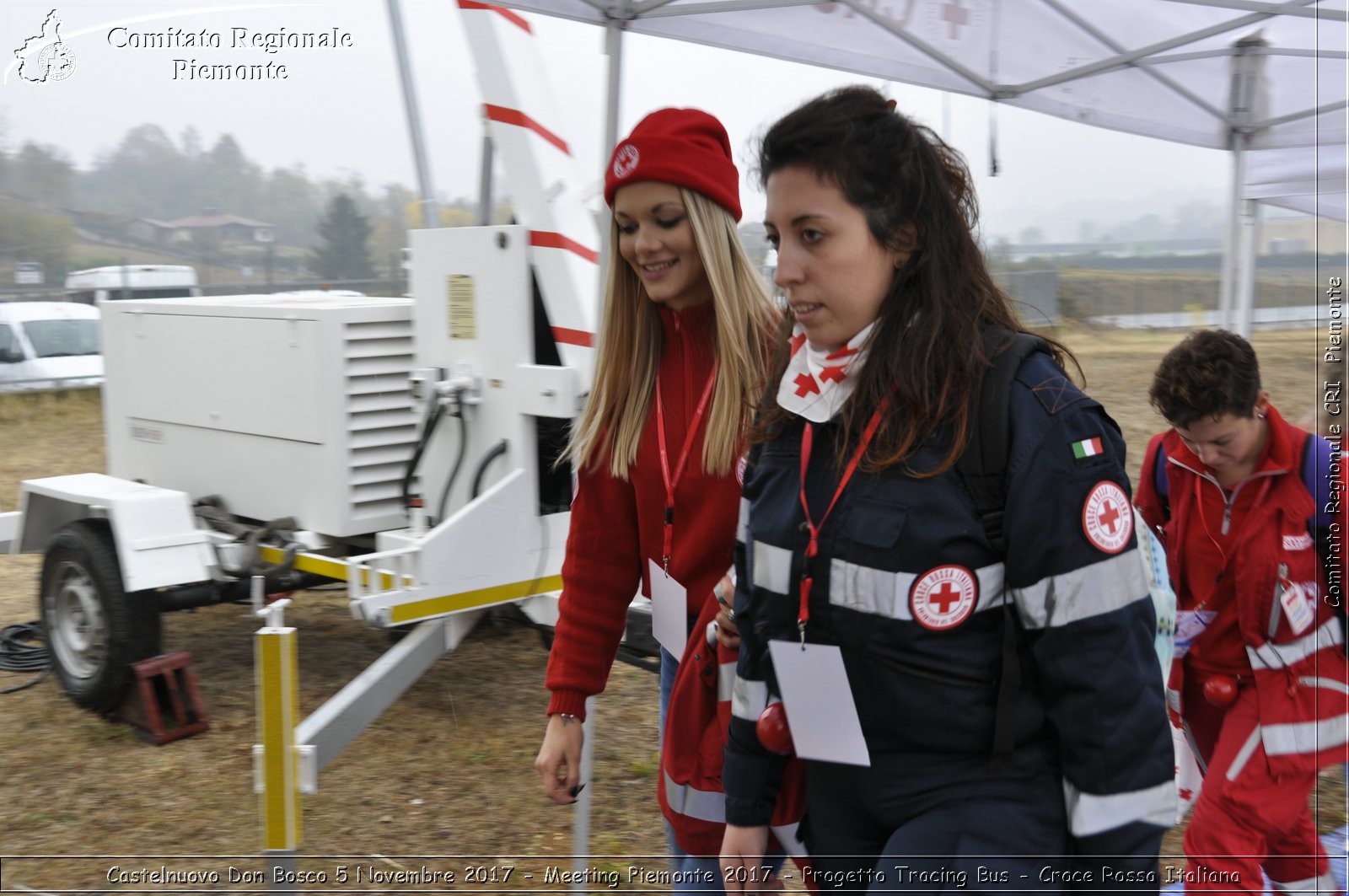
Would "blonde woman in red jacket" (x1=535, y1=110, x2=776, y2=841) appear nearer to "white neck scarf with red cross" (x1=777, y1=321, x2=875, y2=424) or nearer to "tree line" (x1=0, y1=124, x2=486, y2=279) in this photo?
"white neck scarf with red cross" (x1=777, y1=321, x2=875, y2=424)

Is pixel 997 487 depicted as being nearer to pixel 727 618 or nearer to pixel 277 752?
pixel 727 618

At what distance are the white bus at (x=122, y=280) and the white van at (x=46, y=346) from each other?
0.23 meters

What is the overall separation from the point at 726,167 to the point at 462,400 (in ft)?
9.07

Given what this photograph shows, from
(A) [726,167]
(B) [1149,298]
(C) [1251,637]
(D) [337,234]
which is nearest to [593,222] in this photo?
(A) [726,167]

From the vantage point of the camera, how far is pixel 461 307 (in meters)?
4.85

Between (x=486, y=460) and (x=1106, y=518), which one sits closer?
(x=1106, y=518)

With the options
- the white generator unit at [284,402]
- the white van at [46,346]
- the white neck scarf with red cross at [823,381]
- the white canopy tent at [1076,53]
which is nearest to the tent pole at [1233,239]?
the white canopy tent at [1076,53]

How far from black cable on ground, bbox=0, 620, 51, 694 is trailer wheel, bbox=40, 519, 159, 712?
0.49 metres

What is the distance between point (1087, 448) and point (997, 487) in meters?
0.12

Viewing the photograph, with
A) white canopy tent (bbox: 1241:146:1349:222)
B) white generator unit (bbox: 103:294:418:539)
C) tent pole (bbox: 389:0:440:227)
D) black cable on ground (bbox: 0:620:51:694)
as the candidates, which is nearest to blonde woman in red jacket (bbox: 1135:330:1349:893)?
white generator unit (bbox: 103:294:418:539)

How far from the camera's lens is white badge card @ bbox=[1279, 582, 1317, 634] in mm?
3021

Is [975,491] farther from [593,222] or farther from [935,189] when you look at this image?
[593,222]

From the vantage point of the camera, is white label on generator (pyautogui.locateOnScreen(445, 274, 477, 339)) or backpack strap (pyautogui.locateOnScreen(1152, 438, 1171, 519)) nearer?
backpack strap (pyautogui.locateOnScreen(1152, 438, 1171, 519))

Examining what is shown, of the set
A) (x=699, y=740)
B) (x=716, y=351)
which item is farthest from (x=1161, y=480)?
(x=699, y=740)
